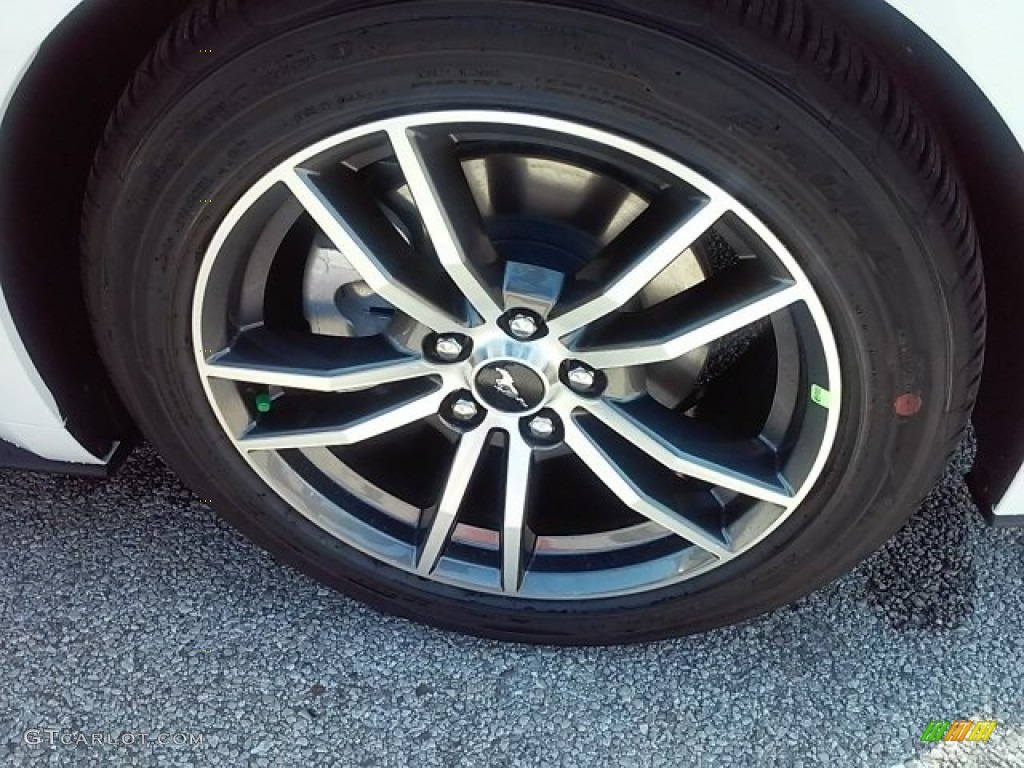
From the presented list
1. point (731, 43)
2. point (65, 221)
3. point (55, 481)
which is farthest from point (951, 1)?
point (55, 481)

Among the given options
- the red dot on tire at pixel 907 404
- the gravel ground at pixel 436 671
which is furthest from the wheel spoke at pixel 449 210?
the gravel ground at pixel 436 671

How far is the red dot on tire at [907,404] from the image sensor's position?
132 centimetres

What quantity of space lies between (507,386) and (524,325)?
4.0 inches

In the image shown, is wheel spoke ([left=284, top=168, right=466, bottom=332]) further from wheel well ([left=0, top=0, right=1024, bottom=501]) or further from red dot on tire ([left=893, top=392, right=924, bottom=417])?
red dot on tire ([left=893, top=392, right=924, bottom=417])

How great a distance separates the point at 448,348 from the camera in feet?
4.81

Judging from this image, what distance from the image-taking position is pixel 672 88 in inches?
46.3

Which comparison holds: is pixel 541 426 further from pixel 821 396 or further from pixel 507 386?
pixel 821 396

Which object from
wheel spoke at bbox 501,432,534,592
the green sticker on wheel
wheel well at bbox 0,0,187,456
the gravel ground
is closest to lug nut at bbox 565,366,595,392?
wheel spoke at bbox 501,432,534,592

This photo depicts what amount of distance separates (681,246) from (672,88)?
194 mm

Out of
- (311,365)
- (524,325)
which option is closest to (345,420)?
(311,365)

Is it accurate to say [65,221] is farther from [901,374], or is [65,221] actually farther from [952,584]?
[952,584]

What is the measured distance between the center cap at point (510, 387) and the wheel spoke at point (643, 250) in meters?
0.08

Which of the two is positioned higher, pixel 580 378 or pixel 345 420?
pixel 580 378

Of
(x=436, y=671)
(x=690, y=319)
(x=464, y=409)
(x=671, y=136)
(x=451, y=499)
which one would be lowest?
(x=436, y=671)
